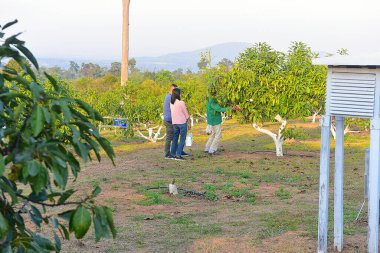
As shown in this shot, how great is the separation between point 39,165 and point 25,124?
277 mm

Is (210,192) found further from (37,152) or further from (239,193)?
(37,152)

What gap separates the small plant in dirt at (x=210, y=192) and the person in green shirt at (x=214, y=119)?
4.45 m

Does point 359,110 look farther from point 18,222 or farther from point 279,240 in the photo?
point 18,222

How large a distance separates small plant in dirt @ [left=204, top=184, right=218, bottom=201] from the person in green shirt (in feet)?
14.6

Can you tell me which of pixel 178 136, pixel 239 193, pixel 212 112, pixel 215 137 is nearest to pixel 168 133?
pixel 178 136

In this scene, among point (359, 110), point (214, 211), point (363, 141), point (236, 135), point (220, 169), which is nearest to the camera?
point (359, 110)

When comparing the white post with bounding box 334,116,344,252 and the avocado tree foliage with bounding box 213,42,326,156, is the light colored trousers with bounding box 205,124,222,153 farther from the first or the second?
the white post with bounding box 334,116,344,252

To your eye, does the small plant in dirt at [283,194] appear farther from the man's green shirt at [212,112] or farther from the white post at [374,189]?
the man's green shirt at [212,112]

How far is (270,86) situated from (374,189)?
9.57 meters

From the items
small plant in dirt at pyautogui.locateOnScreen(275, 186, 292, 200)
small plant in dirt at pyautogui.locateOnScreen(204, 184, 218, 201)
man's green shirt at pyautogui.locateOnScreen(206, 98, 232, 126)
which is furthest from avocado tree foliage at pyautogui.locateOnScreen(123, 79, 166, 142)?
small plant in dirt at pyautogui.locateOnScreen(275, 186, 292, 200)

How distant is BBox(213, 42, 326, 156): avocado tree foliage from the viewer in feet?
52.5

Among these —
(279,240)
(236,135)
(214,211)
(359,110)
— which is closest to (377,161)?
(359,110)

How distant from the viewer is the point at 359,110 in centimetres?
662

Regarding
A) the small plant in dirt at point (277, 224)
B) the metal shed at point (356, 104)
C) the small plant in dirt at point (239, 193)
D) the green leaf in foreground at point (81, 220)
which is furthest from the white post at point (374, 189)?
the green leaf in foreground at point (81, 220)
